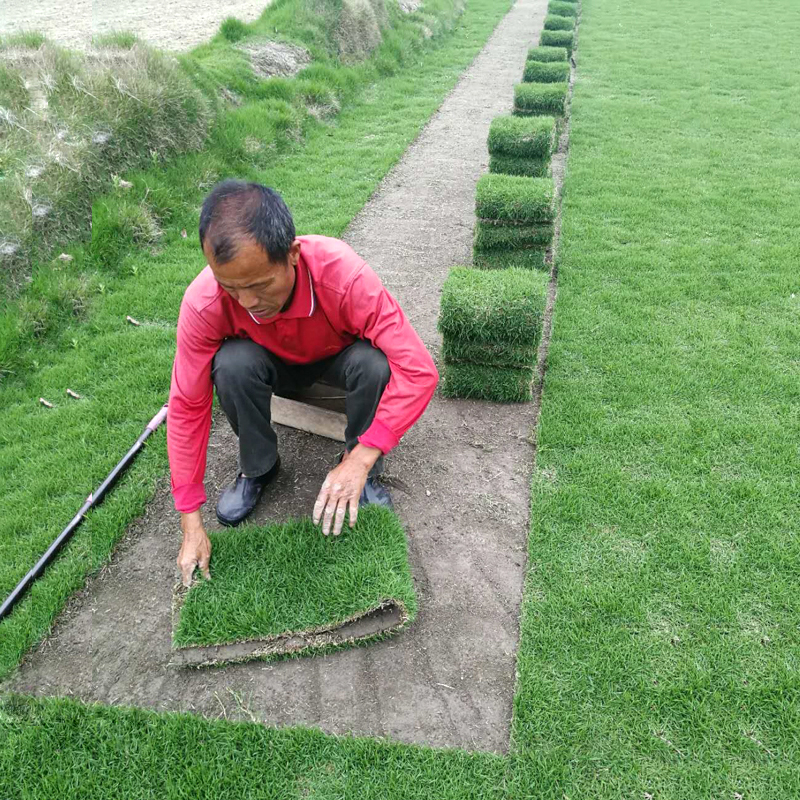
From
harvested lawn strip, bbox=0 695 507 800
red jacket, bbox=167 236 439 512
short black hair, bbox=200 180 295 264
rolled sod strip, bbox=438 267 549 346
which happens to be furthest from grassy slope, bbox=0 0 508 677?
rolled sod strip, bbox=438 267 549 346

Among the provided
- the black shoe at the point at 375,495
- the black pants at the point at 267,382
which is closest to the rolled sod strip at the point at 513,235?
the black pants at the point at 267,382

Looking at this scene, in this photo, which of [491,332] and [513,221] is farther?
[513,221]

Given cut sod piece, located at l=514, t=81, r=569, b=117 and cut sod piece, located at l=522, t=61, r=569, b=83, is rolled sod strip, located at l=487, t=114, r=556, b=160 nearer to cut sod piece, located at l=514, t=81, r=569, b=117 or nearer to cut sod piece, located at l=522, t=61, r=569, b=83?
cut sod piece, located at l=514, t=81, r=569, b=117

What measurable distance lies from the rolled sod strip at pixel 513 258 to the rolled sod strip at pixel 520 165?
1545mm

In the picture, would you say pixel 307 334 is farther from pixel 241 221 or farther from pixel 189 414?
pixel 241 221

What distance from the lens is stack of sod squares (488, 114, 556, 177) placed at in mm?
6520

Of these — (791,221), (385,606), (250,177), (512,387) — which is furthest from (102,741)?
(791,221)

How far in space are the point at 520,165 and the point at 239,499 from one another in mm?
4890

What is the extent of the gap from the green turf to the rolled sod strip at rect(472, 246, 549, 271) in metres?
3.12

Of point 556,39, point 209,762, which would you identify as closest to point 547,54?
point 556,39

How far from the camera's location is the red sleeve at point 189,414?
8.99 ft

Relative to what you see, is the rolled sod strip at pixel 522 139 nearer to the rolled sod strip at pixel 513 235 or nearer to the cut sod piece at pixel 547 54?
the rolled sod strip at pixel 513 235

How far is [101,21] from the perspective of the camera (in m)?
11.1

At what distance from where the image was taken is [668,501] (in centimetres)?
350
